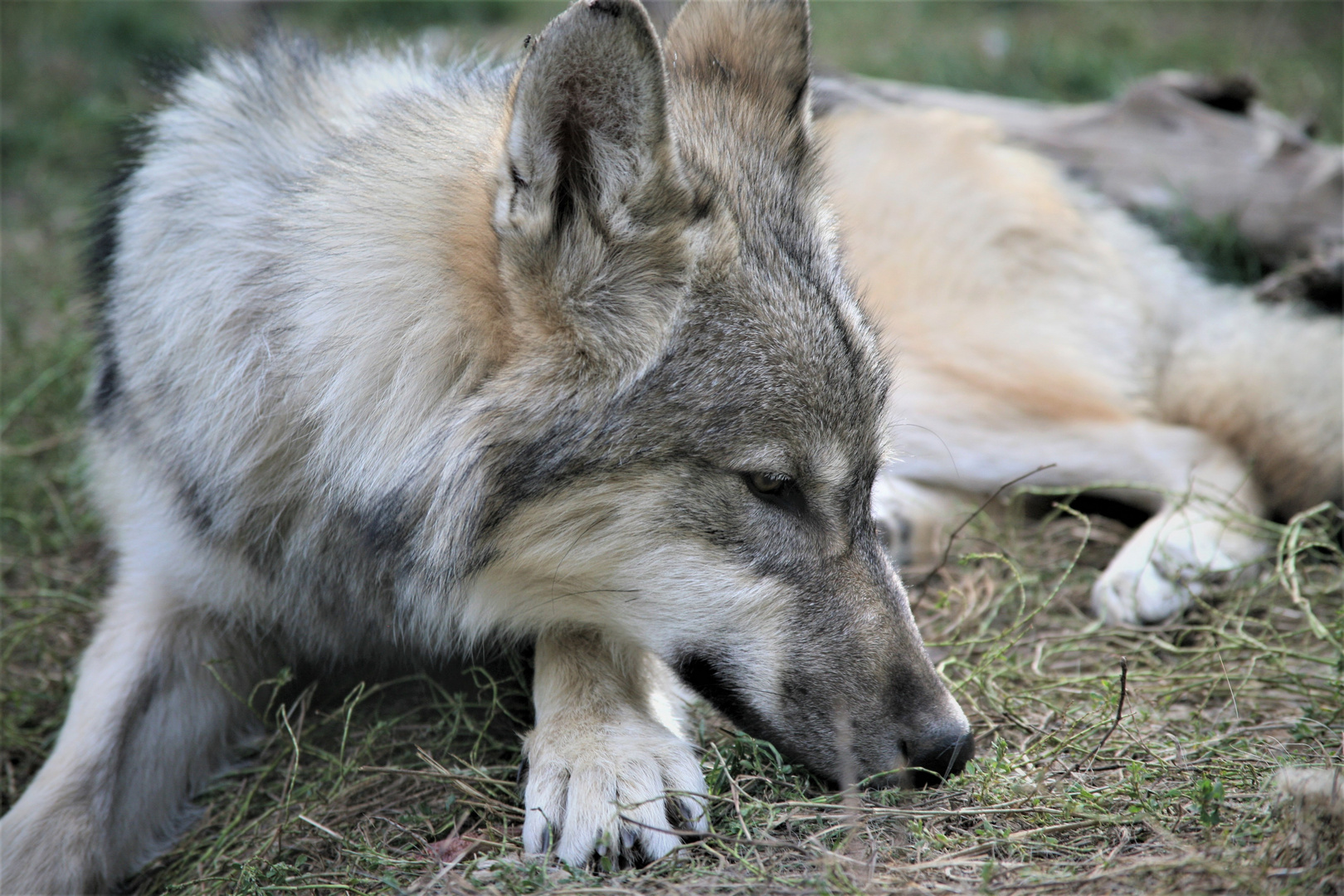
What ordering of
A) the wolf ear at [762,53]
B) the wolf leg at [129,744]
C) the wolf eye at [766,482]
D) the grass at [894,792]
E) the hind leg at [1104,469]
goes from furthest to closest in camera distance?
the hind leg at [1104,469] → the wolf ear at [762,53] → the wolf leg at [129,744] → the wolf eye at [766,482] → the grass at [894,792]

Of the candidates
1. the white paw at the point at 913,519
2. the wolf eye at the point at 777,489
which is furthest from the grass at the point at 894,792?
the wolf eye at the point at 777,489

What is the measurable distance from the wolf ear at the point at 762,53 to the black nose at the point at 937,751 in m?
1.44

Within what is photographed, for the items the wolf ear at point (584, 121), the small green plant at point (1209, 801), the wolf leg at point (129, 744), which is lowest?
the wolf leg at point (129, 744)

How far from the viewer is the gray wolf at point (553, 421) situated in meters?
1.93

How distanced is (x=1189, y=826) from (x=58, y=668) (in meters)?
2.97

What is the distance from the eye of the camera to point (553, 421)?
1.94 metres

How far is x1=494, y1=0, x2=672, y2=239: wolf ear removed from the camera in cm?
169

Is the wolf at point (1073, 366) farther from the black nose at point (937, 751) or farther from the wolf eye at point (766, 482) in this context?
the black nose at point (937, 751)

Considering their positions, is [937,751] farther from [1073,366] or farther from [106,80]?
[106,80]

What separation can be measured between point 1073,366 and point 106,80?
21.1 feet

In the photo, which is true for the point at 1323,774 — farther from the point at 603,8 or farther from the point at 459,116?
the point at 459,116

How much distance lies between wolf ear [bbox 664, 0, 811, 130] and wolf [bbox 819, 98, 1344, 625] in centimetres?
63

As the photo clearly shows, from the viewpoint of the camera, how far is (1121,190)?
441 centimetres

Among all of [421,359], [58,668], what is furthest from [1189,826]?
A: [58,668]
